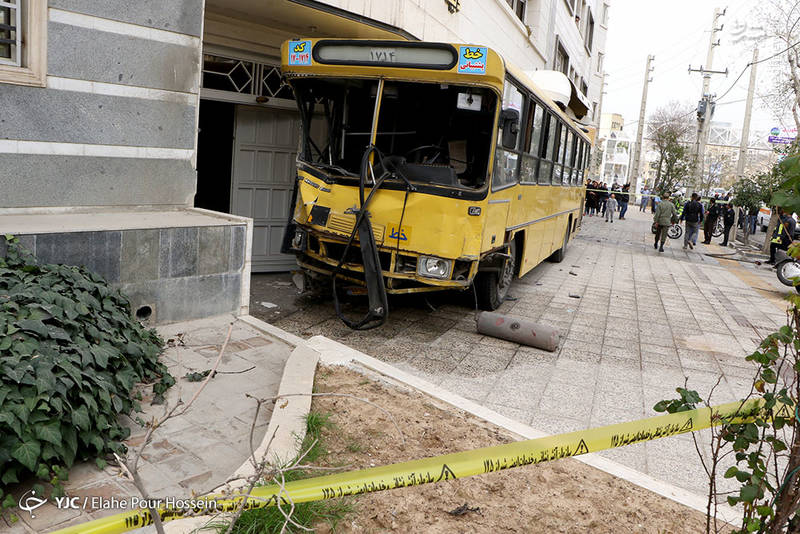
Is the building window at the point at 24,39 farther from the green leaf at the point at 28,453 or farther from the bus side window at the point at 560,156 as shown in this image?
the bus side window at the point at 560,156

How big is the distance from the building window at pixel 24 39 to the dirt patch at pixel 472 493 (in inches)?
141

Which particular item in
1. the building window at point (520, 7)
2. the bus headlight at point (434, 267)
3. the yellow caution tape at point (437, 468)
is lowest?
the yellow caution tape at point (437, 468)

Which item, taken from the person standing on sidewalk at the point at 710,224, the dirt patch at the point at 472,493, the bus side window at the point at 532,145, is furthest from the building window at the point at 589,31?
the dirt patch at the point at 472,493

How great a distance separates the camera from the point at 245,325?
6.18 m

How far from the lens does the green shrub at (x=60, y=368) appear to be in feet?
9.89

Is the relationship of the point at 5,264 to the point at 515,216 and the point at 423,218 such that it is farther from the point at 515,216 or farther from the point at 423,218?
the point at 515,216

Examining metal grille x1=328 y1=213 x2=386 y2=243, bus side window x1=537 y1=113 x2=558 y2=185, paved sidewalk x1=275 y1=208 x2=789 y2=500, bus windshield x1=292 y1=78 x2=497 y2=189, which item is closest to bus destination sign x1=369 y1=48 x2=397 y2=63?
bus windshield x1=292 y1=78 x2=497 y2=189

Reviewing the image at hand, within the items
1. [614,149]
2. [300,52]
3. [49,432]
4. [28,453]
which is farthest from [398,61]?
[614,149]

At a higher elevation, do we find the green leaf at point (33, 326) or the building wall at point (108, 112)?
the building wall at point (108, 112)

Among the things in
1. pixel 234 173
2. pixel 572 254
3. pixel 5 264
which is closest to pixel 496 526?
pixel 5 264

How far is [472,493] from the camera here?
134 inches

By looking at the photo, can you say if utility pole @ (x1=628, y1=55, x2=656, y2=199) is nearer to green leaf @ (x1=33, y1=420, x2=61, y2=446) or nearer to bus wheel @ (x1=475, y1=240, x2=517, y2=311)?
bus wheel @ (x1=475, y1=240, x2=517, y2=311)

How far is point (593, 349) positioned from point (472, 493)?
446 centimetres

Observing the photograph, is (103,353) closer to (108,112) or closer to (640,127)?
(108,112)
